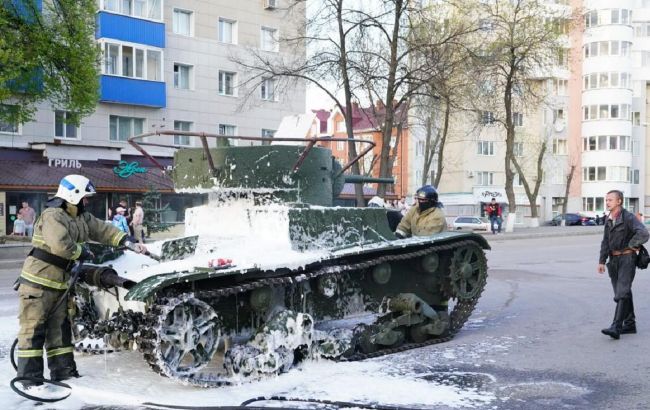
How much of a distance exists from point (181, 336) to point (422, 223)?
424 cm

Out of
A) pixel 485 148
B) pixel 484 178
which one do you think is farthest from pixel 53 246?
pixel 485 148

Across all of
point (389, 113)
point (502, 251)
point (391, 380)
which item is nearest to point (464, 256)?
point (391, 380)

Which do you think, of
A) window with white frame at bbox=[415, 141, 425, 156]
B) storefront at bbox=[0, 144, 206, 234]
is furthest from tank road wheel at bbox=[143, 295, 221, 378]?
window with white frame at bbox=[415, 141, 425, 156]

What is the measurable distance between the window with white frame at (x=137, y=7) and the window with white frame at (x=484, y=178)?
34.0 metres

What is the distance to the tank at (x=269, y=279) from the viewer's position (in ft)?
21.2

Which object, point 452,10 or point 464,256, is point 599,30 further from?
point 464,256

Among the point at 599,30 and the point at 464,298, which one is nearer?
the point at 464,298

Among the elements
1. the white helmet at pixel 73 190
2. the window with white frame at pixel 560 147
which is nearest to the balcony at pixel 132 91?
the white helmet at pixel 73 190

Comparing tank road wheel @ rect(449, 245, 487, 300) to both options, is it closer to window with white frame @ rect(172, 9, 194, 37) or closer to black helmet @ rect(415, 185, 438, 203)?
black helmet @ rect(415, 185, 438, 203)

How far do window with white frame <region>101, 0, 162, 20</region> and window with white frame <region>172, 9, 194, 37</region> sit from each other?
3.61 ft

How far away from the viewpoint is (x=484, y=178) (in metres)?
59.8

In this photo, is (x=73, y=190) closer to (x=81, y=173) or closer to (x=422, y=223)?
(x=422, y=223)

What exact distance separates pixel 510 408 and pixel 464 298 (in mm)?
3296

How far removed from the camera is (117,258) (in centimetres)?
803
